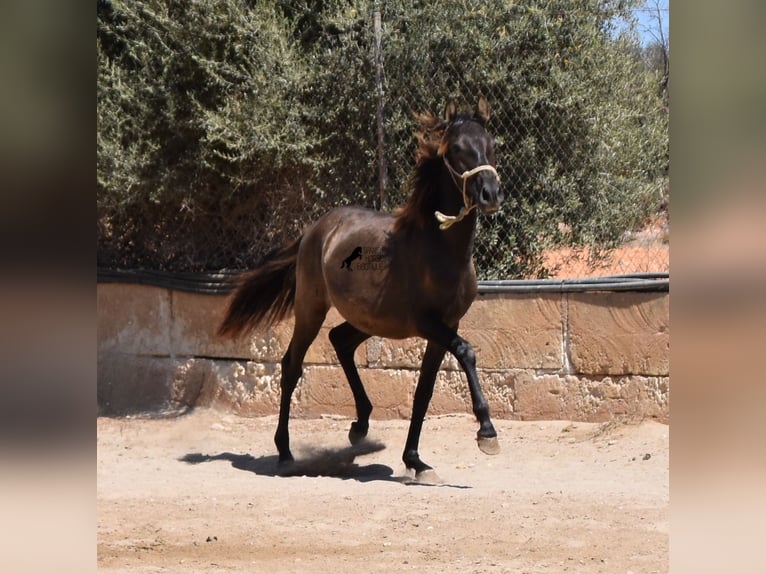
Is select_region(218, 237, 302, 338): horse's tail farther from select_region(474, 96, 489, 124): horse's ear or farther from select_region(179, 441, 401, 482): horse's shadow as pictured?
select_region(474, 96, 489, 124): horse's ear

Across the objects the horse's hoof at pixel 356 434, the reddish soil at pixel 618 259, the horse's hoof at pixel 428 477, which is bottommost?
the horse's hoof at pixel 428 477

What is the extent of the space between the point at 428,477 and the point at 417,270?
56.0 inches

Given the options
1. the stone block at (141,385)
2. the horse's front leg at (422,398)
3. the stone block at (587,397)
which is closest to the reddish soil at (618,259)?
the stone block at (587,397)

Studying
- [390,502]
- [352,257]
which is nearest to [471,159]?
[352,257]

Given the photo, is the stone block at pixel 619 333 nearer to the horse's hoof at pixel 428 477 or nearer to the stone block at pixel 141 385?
the horse's hoof at pixel 428 477

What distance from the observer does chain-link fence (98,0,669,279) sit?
8.67 metres

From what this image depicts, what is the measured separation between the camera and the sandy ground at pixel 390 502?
4719 mm

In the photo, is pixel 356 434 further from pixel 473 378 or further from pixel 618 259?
pixel 618 259

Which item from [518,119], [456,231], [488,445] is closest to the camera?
[488,445]

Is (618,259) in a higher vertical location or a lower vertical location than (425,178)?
lower

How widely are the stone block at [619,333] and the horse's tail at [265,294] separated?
2.34 m

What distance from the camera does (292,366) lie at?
770cm

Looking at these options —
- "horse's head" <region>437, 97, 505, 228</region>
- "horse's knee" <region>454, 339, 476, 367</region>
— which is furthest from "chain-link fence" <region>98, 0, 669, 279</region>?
"horse's knee" <region>454, 339, 476, 367</region>
